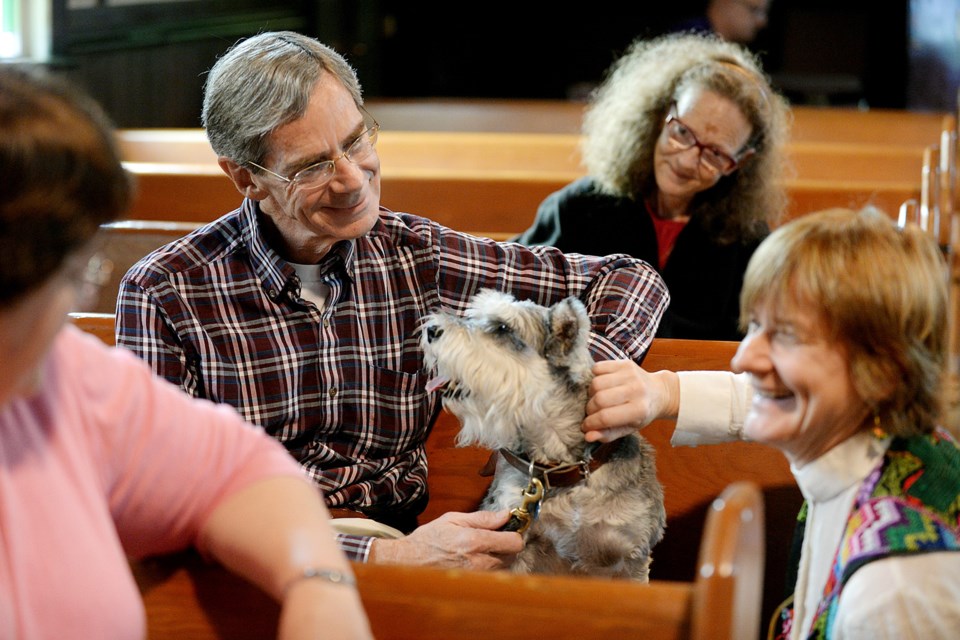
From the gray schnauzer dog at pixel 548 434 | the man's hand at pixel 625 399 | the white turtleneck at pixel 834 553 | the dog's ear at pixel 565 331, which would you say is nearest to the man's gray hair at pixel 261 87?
the gray schnauzer dog at pixel 548 434

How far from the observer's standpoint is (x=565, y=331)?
1654 mm

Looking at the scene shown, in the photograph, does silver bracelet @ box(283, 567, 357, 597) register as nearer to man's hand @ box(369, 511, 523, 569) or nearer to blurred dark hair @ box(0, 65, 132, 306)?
blurred dark hair @ box(0, 65, 132, 306)

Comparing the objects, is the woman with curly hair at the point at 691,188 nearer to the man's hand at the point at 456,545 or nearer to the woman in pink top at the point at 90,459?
the man's hand at the point at 456,545

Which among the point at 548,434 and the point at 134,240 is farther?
the point at 134,240

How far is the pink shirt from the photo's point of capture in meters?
0.90

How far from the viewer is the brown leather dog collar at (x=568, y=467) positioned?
165 cm

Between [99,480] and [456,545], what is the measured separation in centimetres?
71

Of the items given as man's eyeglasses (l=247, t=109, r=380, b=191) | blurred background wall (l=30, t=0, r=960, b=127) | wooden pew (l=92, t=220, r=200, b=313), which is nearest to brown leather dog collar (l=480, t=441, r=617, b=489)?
man's eyeglasses (l=247, t=109, r=380, b=191)

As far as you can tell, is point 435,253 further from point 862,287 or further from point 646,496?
point 862,287

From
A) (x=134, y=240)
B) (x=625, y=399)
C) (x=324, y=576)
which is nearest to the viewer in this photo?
(x=324, y=576)

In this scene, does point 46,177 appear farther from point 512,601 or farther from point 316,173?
point 316,173

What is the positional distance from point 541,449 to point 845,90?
7974mm

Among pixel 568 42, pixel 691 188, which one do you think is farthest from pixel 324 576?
pixel 568 42

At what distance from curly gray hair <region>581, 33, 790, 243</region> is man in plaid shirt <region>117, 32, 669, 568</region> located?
0.89m
